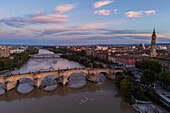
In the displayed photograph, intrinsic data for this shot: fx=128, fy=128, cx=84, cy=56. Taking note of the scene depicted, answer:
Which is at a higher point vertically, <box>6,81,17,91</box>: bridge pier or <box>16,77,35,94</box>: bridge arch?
<box>6,81,17,91</box>: bridge pier

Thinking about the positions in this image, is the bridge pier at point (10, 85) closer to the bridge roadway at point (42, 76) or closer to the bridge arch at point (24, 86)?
the bridge roadway at point (42, 76)

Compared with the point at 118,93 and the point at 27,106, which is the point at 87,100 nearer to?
the point at 118,93

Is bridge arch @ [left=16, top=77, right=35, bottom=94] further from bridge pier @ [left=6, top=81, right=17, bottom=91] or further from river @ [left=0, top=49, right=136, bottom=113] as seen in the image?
bridge pier @ [left=6, top=81, right=17, bottom=91]

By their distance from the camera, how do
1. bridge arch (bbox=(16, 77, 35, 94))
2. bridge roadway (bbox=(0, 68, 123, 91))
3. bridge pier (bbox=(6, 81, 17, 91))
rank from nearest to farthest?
bridge pier (bbox=(6, 81, 17, 91)) → bridge roadway (bbox=(0, 68, 123, 91)) → bridge arch (bbox=(16, 77, 35, 94))

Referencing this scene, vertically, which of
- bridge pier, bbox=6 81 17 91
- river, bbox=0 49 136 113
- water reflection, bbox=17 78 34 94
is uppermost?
bridge pier, bbox=6 81 17 91

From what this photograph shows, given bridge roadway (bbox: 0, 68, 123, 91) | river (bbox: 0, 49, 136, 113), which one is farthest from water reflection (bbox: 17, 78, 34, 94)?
bridge roadway (bbox: 0, 68, 123, 91)

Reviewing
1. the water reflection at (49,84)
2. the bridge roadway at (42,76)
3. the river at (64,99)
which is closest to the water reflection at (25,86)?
the river at (64,99)

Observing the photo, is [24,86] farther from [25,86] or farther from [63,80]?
[63,80]

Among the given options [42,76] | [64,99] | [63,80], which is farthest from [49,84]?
[64,99]

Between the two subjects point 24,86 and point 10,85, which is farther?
point 24,86
